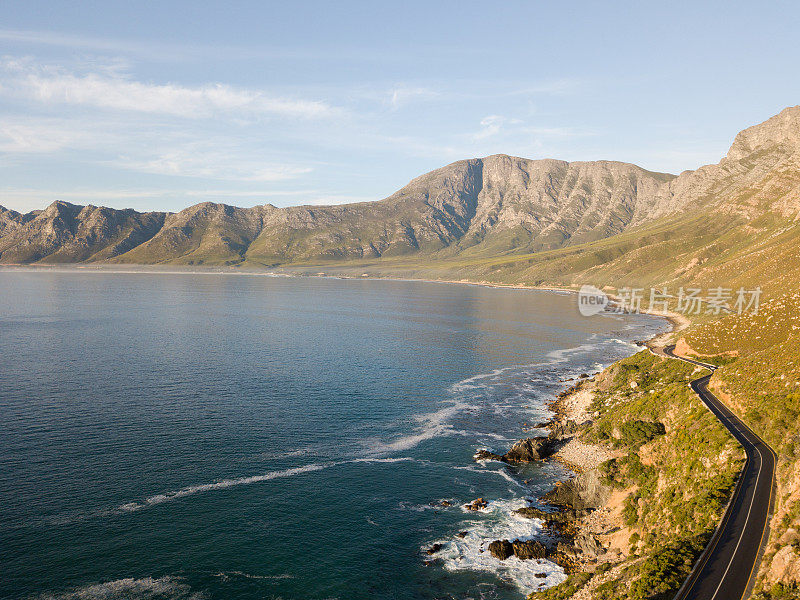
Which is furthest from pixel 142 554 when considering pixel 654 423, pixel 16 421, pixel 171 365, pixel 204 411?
pixel 171 365

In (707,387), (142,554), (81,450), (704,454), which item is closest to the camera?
(142,554)

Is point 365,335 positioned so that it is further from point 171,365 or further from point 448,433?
point 448,433

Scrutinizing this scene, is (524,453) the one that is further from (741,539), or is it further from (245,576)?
(245,576)

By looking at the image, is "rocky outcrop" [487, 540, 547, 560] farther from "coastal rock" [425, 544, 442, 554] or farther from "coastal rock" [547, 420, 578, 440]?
"coastal rock" [547, 420, 578, 440]

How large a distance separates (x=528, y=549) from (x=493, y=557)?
4.30 metres

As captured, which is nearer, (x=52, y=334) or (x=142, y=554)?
(x=142, y=554)

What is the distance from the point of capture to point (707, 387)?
83250 millimetres

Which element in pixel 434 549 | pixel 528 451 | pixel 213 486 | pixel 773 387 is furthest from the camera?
pixel 528 451

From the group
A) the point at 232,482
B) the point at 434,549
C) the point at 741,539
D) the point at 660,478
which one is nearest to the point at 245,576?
the point at 232,482

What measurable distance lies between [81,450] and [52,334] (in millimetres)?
118784

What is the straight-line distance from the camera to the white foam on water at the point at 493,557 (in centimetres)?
5028

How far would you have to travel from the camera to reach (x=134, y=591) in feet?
151

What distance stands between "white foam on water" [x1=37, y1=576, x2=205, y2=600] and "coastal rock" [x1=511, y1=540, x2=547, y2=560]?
113 ft

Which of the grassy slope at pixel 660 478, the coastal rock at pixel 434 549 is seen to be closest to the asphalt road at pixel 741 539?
the grassy slope at pixel 660 478
